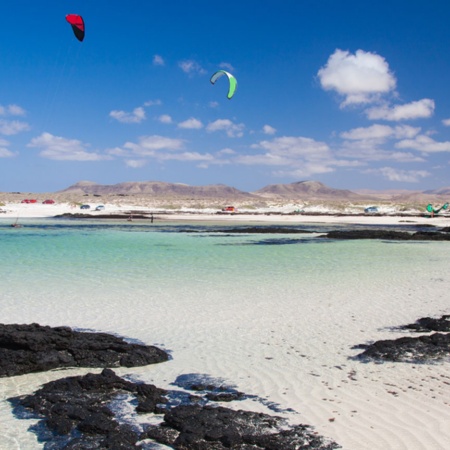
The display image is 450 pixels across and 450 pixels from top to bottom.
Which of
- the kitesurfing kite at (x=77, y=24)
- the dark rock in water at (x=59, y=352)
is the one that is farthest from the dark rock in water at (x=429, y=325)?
the kitesurfing kite at (x=77, y=24)

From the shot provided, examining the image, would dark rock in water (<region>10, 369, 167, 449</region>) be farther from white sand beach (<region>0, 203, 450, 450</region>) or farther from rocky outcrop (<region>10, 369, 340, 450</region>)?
white sand beach (<region>0, 203, 450, 450</region>)

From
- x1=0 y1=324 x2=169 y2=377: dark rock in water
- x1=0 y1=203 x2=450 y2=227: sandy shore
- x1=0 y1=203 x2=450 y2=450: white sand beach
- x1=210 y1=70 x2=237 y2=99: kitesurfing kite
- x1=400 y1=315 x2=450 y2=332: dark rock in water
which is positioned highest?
x1=210 y1=70 x2=237 y2=99: kitesurfing kite

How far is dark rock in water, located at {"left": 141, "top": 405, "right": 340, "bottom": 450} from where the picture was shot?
480 cm

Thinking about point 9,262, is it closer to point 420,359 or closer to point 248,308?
point 248,308

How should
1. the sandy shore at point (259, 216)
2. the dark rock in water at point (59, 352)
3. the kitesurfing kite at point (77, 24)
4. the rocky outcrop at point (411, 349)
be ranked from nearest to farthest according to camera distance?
the dark rock in water at point (59, 352) → the rocky outcrop at point (411, 349) → the kitesurfing kite at point (77, 24) → the sandy shore at point (259, 216)

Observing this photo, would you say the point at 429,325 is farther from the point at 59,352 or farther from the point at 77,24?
the point at 77,24

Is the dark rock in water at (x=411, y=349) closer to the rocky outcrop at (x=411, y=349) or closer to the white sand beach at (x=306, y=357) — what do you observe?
the rocky outcrop at (x=411, y=349)

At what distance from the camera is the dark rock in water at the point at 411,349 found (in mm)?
7414

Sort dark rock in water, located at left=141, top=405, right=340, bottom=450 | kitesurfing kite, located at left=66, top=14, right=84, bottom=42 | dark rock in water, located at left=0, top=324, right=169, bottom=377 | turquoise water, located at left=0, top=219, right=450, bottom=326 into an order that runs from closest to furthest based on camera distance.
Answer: dark rock in water, located at left=141, top=405, right=340, bottom=450 < dark rock in water, located at left=0, top=324, right=169, bottom=377 < turquoise water, located at left=0, top=219, right=450, bottom=326 < kitesurfing kite, located at left=66, top=14, right=84, bottom=42

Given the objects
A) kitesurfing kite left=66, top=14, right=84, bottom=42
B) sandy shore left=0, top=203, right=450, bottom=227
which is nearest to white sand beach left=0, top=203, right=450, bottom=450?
kitesurfing kite left=66, top=14, right=84, bottom=42

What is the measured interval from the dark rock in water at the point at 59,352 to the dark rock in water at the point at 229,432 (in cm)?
193

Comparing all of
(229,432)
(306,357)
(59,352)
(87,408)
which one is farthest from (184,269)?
(229,432)

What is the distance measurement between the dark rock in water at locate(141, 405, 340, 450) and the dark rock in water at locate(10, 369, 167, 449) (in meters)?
0.32

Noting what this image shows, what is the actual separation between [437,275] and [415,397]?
11.2 meters
